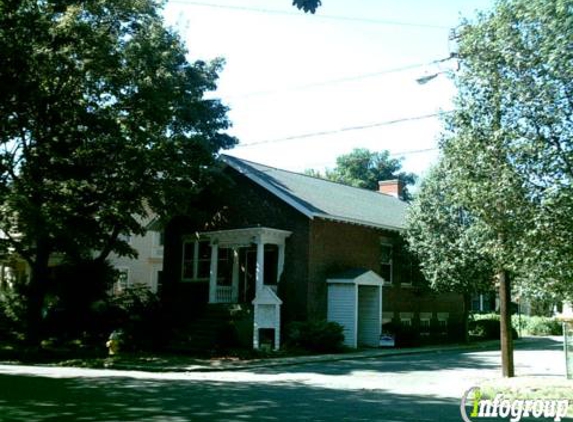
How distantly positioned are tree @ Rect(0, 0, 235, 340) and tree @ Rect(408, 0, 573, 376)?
12.1m

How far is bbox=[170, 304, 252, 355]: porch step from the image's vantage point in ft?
76.9

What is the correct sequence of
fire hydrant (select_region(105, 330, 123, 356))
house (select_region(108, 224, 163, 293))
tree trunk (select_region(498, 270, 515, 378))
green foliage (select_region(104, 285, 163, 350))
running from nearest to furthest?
tree trunk (select_region(498, 270, 515, 378)) < fire hydrant (select_region(105, 330, 123, 356)) < green foliage (select_region(104, 285, 163, 350)) < house (select_region(108, 224, 163, 293))

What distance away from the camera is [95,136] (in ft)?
73.5

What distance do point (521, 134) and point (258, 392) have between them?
7.55 meters

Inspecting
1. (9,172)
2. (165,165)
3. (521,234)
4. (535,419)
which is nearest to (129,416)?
(535,419)

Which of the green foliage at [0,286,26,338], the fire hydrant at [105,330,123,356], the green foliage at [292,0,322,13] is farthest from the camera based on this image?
the green foliage at [0,286,26,338]

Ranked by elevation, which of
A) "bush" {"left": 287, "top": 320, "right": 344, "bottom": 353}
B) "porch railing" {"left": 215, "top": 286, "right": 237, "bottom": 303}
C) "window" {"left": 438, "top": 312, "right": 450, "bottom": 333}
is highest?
"porch railing" {"left": 215, "top": 286, "right": 237, "bottom": 303}

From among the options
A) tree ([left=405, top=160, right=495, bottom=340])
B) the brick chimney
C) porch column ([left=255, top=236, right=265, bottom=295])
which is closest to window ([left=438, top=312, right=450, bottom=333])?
tree ([left=405, top=160, right=495, bottom=340])

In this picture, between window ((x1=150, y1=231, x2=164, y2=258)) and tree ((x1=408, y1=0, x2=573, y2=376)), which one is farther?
window ((x1=150, y1=231, x2=164, y2=258))

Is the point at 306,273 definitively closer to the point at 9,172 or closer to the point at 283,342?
the point at 283,342

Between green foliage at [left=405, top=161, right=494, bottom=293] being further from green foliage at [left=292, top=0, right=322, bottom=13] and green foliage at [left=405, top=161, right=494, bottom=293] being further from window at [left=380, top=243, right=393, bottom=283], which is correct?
green foliage at [left=292, top=0, right=322, bottom=13]

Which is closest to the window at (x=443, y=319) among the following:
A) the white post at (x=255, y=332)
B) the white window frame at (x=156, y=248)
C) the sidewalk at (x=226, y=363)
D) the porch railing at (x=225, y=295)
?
the sidewalk at (x=226, y=363)

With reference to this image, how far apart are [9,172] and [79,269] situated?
7690 mm

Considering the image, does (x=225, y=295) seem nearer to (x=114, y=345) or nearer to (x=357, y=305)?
(x=357, y=305)
